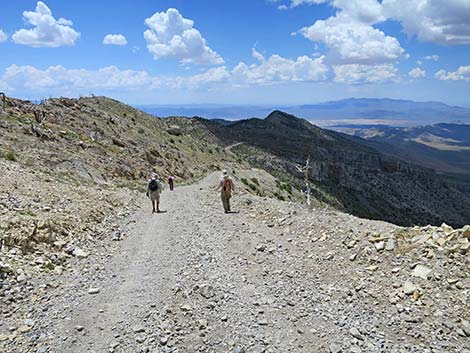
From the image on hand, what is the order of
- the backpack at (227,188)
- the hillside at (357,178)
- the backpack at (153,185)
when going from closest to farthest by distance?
the backpack at (227,188) < the backpack at (153,185) < the hillside at (357,178)

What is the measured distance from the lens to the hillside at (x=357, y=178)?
95000 mm

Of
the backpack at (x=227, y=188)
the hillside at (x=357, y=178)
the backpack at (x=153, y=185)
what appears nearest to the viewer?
the backpack at (x=227, y=188)

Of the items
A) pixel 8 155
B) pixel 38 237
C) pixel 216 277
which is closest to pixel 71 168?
pixel 8 155

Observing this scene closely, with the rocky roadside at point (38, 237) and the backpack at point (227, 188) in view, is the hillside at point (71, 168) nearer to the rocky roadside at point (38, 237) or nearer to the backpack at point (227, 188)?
the rocky roadside at point (38, 237)

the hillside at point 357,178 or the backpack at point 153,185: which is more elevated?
the backpack at point 153,185

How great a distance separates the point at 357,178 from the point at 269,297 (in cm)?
10952

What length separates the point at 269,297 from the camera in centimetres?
1002

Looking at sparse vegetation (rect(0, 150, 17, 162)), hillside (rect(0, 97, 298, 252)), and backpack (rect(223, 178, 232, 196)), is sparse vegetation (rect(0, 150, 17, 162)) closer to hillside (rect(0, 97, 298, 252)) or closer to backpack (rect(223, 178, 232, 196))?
hillside (rect(0, 97, 298, 252))

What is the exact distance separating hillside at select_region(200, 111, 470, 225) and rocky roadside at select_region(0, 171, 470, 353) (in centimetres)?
6877

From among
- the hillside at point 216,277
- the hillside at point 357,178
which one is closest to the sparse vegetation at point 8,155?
the hillside at point 216,277

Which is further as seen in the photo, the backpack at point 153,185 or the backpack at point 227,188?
the backpack at point 153,185

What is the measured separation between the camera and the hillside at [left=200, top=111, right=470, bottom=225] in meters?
95.0

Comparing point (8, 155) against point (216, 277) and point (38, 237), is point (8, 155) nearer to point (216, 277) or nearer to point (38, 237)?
point (38, 237)

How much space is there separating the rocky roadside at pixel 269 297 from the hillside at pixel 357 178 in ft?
226
